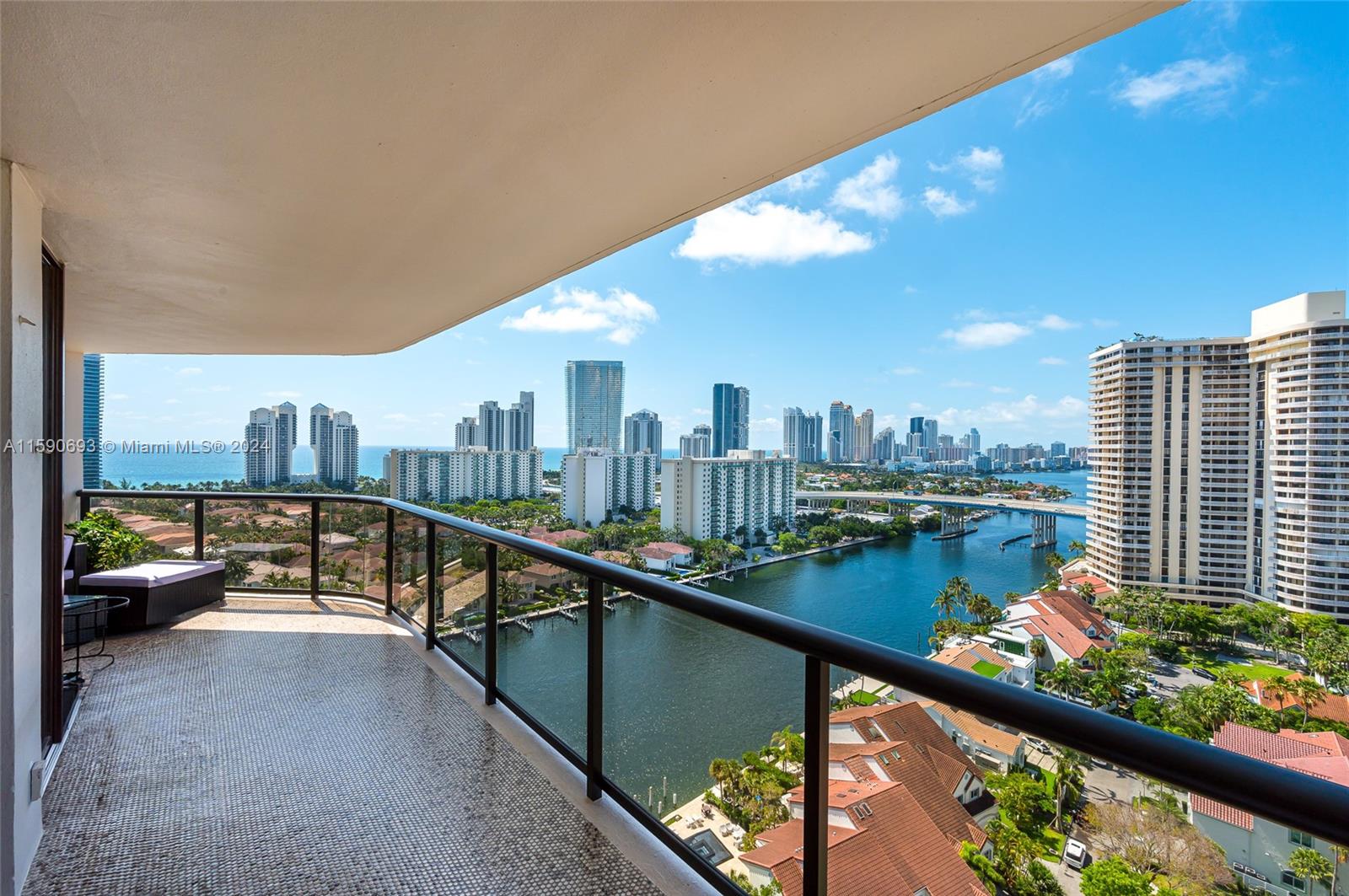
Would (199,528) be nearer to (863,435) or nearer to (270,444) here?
(270,444)

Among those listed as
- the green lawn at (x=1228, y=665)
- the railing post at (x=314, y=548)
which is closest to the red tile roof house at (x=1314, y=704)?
the green lawn at (x=1228, y=665)

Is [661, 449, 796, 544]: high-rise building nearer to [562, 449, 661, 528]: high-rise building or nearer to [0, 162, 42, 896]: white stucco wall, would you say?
[562, 449, 661, 528]: high-rise building

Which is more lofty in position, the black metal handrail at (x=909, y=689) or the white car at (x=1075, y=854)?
the black metal handrail at (x=909, y=689)

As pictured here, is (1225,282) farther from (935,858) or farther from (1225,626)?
(935,858)

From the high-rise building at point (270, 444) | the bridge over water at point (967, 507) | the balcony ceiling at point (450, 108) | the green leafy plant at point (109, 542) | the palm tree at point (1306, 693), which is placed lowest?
the palm tree at point (1306, 693)

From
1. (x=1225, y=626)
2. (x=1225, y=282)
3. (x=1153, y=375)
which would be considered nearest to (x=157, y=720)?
(x=1225, y=626)

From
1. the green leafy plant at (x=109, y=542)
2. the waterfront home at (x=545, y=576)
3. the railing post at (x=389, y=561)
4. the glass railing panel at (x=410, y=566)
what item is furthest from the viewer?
the green leafy plant at (x=109, y=542)

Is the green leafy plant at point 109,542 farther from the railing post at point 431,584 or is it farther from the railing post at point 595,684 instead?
the railing post at point 595,684
